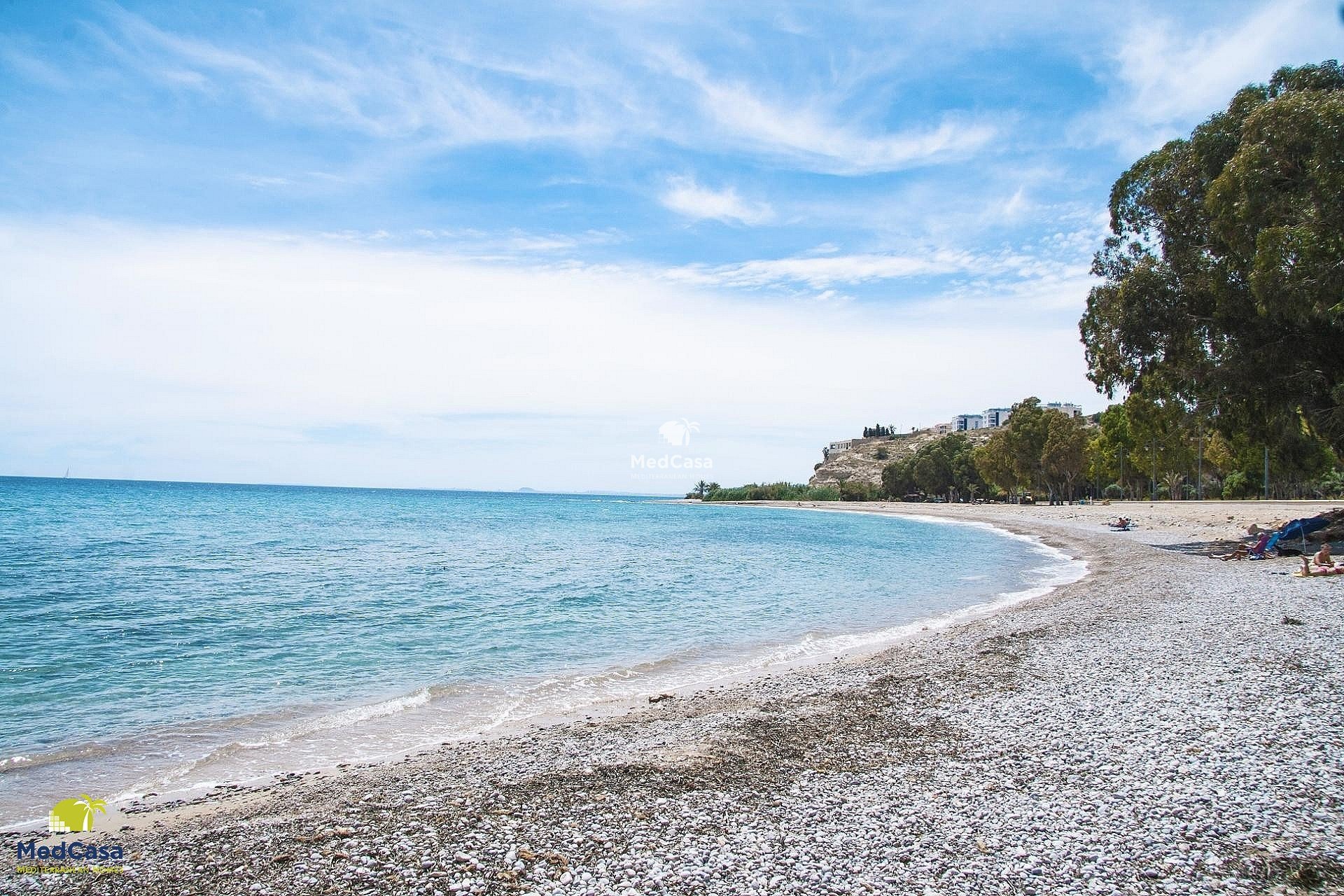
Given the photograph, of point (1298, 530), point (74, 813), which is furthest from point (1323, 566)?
point (74, 813)

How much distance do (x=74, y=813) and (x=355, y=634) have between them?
350 inches

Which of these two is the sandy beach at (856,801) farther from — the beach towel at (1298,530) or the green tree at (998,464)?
the green tree at (998,464)

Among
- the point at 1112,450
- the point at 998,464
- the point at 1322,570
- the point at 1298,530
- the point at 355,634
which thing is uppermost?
the point at 1112,450

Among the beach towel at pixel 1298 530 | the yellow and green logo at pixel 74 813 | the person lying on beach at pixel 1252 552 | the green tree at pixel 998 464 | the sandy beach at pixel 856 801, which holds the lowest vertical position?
the yellow and green logo at pixel 74 813

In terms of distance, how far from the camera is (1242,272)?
2300 centimetres

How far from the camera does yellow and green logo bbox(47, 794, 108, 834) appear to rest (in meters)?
6.50

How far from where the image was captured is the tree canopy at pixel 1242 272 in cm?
1838

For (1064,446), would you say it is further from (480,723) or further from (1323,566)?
(480,723)

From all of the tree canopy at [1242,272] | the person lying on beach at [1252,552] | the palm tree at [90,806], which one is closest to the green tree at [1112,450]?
the tree canopy at [1242,272]

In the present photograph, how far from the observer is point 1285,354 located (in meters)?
23.3

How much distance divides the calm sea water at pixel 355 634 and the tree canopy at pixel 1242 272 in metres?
8.93

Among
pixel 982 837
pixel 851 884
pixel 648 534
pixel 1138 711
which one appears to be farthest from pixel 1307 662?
pixel 648 534

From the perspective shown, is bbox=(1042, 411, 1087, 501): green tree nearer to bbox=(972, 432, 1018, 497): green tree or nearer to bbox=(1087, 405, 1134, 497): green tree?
bbox=(1087, 405, 1134, 497): green tree

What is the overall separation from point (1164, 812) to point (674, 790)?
12.4ft
